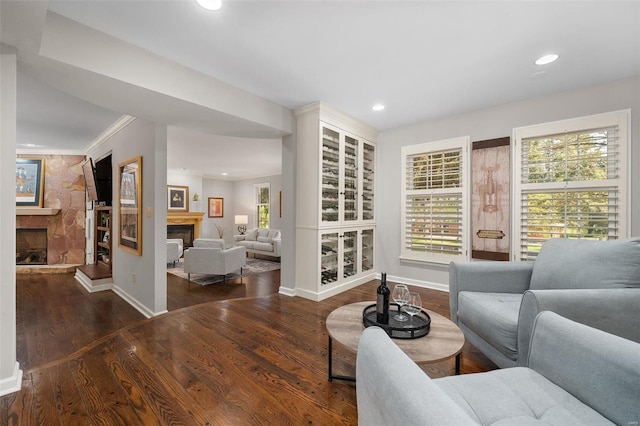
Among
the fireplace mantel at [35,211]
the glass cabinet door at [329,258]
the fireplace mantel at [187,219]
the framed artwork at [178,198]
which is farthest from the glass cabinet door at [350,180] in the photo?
the framed artwork at [178,198]

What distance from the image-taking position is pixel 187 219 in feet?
27.5

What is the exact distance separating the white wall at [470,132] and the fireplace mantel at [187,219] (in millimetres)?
6322

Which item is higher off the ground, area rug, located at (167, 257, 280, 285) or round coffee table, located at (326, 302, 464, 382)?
round coffee table, located at (326, 302, 464, 382)

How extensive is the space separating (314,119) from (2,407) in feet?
11.0

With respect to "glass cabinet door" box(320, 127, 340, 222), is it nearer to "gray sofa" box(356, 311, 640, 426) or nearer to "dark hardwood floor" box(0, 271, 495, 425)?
"dark hardwood floor" box(0, 271, 495, 425)

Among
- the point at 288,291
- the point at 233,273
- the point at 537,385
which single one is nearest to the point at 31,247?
the point at 233,273

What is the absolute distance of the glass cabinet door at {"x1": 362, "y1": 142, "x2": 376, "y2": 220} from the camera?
13.5ft

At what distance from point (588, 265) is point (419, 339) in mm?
1308

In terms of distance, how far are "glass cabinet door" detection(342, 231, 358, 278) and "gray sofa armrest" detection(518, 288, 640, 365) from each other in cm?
236

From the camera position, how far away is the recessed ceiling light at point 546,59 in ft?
7.45

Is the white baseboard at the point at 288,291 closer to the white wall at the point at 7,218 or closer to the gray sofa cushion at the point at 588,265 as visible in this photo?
the white wall at the point at 7,218

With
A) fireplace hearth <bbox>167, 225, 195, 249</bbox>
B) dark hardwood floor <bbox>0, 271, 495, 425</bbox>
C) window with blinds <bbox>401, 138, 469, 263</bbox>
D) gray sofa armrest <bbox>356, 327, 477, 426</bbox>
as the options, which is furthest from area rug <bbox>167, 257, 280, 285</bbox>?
gray sofa armrest <bbox>356, 327, 477, 426</bbox>

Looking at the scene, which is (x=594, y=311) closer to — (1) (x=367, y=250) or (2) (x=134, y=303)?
(1) (x=367, y=250)

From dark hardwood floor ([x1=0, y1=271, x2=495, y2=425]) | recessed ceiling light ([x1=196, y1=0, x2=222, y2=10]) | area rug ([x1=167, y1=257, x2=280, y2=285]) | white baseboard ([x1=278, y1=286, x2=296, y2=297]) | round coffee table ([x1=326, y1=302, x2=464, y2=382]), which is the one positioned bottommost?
area rug ([x1=167, y1=257, x2=280, y2=285])
